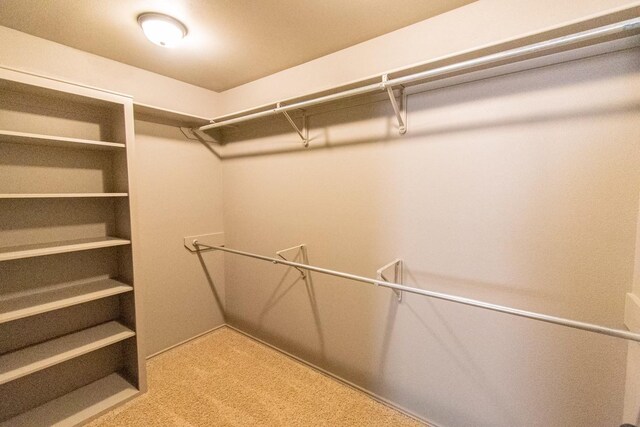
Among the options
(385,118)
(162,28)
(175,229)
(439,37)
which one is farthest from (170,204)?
(439,37)

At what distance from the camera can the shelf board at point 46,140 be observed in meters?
1.44

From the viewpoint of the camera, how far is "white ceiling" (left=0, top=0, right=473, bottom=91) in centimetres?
139

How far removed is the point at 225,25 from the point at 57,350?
2.24m

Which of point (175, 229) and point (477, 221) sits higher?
point (477, 221)

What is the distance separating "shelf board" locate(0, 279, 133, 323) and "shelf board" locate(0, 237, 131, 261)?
29 cm

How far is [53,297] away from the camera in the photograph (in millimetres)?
1683

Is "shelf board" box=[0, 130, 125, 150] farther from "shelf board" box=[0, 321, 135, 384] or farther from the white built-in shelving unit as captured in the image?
"shelf board" box=[0, 321, 135, 384]

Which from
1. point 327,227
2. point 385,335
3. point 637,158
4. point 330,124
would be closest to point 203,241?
point 327,227

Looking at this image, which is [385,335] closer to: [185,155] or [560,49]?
[560,49]

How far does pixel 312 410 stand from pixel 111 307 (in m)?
1.68

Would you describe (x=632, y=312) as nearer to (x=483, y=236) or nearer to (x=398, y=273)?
(x=483, y=236)

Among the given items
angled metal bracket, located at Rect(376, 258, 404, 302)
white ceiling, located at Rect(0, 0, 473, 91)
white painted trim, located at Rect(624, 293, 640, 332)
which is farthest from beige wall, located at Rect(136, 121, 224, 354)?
white painted trim, located at Rect(624, 293, 640, 332)

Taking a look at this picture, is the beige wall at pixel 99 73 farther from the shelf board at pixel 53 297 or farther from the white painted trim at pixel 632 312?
the white painted trim at pixel 632 312

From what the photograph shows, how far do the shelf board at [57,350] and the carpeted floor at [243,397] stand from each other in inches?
18.1
